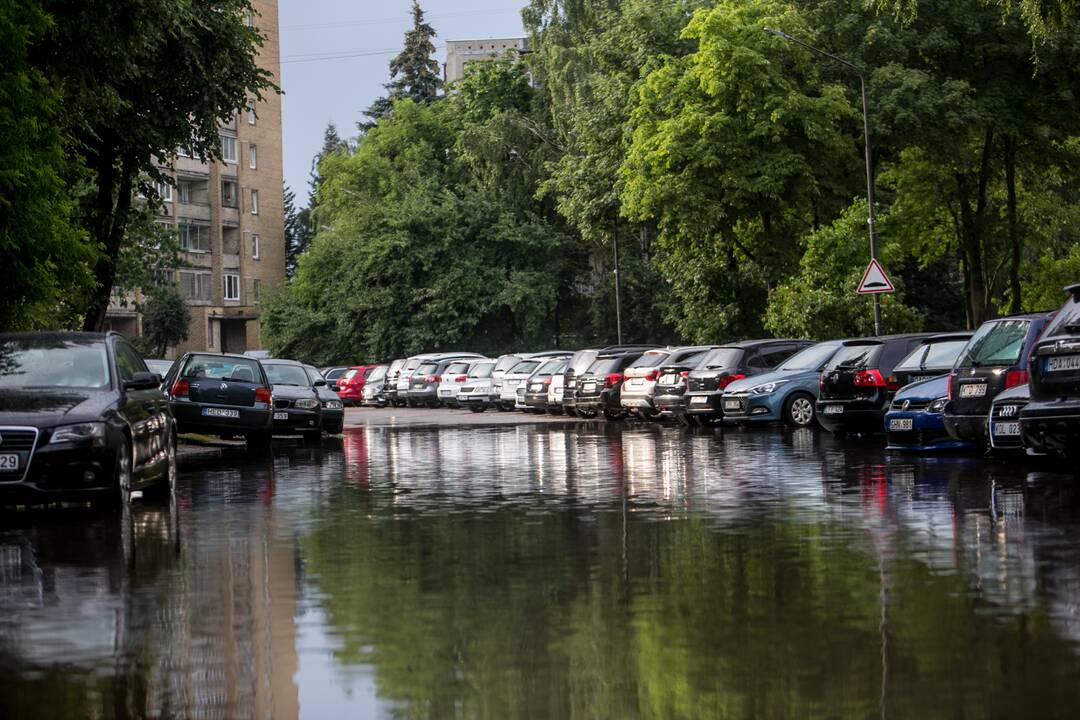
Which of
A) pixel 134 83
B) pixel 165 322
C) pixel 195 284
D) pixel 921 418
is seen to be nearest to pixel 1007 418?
pixel 921 418

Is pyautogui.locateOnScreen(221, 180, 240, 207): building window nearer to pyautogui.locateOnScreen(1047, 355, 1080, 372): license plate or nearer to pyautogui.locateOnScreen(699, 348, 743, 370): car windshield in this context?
pyautogui.locateOnScreen(699, 348, 743, 370): car windshield

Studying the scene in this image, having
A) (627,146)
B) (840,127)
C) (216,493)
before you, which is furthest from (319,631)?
(627,146)

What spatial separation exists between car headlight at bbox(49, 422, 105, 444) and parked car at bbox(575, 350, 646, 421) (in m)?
24.8

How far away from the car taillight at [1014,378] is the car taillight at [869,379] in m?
6.77

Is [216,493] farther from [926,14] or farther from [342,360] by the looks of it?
[342,360]

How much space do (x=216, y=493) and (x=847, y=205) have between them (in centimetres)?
3378

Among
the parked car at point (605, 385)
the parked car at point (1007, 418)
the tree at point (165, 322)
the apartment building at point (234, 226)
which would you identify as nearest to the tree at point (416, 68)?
the apartment building at point (234, 226)

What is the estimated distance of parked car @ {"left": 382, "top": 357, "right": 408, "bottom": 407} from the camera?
61.4 meters

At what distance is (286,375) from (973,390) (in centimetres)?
1869

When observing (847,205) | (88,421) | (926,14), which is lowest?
(88,421)

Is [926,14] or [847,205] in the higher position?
[926,14]

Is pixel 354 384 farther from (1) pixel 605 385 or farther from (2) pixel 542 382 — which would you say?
(1) pixel 605 385

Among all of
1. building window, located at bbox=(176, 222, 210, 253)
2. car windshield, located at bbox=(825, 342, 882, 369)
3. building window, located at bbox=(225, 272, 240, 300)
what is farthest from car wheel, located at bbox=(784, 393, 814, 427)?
building window, located at bbox=(225, 272, 240, 300)

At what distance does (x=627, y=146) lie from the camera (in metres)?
53.1
